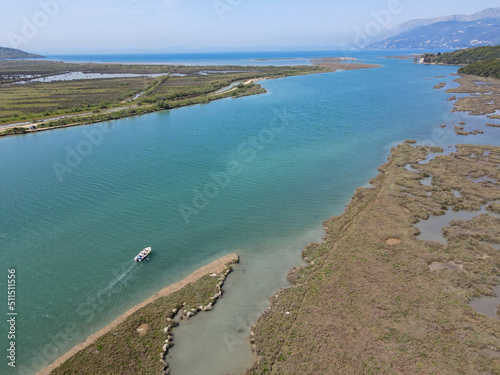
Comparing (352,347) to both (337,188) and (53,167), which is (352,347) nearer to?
(337,188)

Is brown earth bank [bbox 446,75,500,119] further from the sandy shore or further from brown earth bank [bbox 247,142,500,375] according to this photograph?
the sandy shore

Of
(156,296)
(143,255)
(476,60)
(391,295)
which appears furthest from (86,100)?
(476,60)

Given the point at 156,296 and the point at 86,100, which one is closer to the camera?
the point at 156,296

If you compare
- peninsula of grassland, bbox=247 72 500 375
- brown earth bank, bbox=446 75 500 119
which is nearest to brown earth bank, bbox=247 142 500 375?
peninsula of grassland, bbox=247 72 500 375

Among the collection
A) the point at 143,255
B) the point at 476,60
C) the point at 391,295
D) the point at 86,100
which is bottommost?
the point at 391,295

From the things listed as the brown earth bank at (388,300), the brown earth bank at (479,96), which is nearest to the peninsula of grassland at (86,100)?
the brown earth bank at (479,96)

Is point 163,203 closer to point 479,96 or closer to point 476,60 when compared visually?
point 479,96

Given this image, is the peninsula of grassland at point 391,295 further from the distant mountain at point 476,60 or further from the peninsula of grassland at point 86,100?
the distant mountain at point 476,60
